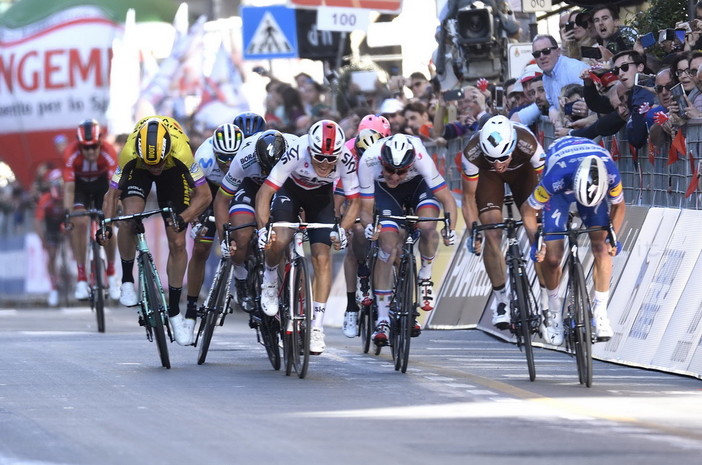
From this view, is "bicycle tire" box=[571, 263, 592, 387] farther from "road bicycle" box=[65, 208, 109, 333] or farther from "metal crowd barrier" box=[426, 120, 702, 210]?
"road bicycle" box=[65, 208, 109, 333]

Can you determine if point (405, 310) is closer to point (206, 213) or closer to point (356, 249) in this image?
point (356, 249)

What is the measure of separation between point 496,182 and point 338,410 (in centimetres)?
380

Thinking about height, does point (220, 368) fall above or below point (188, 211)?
below

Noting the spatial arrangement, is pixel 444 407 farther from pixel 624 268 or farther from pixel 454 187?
pixel 454 187

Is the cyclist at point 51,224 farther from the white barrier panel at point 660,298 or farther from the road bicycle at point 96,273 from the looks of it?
the white barrier panel at point 660,298

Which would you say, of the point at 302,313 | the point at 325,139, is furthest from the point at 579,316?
the point at 325,139

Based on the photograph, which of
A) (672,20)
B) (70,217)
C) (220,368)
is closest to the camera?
(220,368)

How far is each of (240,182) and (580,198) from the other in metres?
3.20

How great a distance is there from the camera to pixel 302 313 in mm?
13320

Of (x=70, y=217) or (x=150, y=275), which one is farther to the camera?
(x=70, y=217)

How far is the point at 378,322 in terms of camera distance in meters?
14.6

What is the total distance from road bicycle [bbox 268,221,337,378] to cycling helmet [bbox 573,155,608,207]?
1.87m

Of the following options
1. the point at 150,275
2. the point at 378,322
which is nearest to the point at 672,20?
the point at 378,322

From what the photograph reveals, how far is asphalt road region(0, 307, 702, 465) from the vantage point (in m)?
9.34
